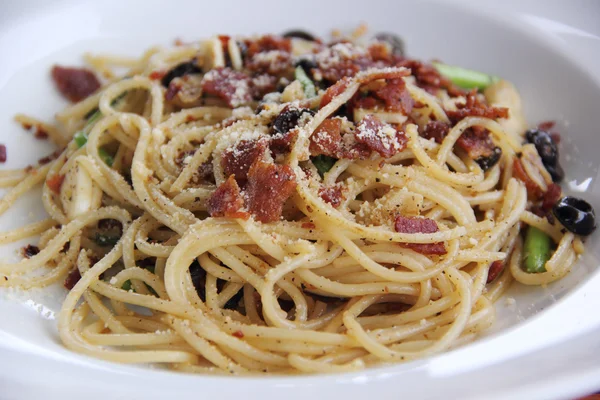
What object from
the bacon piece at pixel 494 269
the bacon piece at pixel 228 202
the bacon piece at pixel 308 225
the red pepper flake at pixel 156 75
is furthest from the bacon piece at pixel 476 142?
the red pepper flake at pixel 156 75

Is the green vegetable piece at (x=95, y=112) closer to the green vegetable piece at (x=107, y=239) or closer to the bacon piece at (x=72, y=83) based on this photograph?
the bacon piece at (x=72, y=83)

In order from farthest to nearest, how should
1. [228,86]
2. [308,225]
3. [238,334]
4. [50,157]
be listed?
[50,157], [228,86], [308,225], [238,334]

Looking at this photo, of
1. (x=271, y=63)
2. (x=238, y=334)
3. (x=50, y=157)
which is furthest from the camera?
(x=50, y=157)

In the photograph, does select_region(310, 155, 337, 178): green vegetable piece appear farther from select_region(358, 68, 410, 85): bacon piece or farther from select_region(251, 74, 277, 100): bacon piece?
select_region(251, 74, 277, 100): bacon piece

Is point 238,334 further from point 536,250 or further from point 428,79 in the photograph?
point 428,79

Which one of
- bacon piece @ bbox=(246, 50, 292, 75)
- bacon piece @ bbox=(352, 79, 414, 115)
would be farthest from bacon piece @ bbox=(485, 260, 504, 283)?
bacon piece @ bbox=(246, 50, 292, 75)

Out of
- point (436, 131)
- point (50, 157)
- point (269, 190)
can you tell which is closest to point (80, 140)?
point (50, 157)
